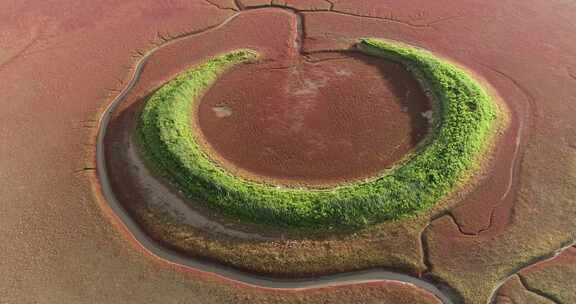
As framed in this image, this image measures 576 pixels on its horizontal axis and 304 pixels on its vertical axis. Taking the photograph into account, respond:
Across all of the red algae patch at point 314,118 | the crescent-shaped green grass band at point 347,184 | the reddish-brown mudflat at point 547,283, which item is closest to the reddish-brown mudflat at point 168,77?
the reddish-brown mudflat at point 547,283

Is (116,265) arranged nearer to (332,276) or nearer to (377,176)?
(332,276)

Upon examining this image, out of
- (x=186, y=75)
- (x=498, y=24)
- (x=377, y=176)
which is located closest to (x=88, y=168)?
(x=186, y=75)

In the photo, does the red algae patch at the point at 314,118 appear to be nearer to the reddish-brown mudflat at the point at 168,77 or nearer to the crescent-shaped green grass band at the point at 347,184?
the crescent-shaped green grass band at the point at 347,184

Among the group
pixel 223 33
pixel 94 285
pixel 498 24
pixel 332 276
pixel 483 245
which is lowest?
pixel 94 285

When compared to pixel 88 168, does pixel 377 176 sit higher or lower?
higher

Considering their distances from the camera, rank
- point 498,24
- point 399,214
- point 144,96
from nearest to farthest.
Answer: point 399,214 < point 144,96 < point 498,24

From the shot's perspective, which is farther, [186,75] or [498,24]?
[498,24]
